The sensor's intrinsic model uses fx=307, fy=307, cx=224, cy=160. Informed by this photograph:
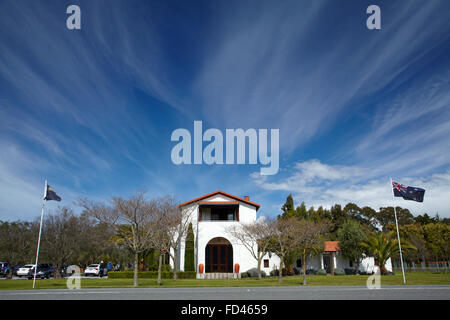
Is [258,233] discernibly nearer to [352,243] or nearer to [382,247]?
[352,243]

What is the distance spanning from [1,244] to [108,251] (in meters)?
21.1

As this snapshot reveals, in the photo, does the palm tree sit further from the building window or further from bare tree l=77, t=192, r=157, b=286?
bare tree l=77, t=192, r=157, b=286

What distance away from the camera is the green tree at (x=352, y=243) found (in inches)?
1572

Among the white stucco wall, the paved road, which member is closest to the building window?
the white stucco wall

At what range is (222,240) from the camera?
3956 cm

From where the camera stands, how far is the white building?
127 feet

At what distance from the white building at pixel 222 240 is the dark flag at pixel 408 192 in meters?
19.8

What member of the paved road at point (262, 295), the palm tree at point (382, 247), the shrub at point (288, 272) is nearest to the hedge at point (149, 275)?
the shrub at point (288, 272)

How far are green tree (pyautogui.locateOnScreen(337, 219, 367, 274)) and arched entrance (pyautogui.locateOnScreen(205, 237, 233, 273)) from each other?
15.1 meters

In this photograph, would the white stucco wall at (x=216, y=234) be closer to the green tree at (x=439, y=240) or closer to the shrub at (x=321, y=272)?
the shrub at (x=321, y=272)

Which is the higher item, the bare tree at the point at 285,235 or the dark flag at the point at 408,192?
the dark flag at the point at 408,192

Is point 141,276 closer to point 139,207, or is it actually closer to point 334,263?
point 139,207

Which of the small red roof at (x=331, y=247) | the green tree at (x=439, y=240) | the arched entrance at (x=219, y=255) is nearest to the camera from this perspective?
the arched entrance at (x=219, y=255)
